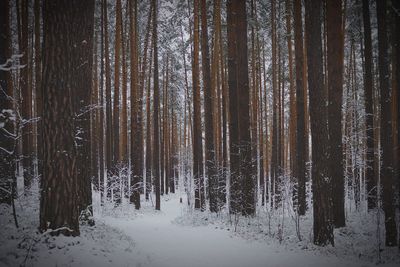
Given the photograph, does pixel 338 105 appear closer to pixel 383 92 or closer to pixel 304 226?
pixel 383 92

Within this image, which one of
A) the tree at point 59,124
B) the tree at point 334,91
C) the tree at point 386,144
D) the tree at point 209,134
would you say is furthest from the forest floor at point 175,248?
the tree at point 334,91

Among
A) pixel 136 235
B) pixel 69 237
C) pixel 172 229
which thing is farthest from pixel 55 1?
pixel 172 229

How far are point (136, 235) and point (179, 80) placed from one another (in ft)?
56.9

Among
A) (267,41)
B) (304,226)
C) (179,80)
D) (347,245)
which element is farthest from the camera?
(179,80)

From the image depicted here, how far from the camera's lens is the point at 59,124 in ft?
18.1

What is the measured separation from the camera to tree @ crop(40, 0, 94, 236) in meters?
5.43

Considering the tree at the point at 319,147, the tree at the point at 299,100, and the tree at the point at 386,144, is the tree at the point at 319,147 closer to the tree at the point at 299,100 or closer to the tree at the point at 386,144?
the tree at the point at 386,144

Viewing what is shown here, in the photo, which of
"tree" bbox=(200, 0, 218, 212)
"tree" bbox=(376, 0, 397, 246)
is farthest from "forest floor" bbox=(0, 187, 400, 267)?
"tree" bbox=(200, 0, 218, 212)

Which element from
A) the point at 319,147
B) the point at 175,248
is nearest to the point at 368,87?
the point at 319,147

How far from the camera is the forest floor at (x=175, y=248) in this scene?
16.2ft

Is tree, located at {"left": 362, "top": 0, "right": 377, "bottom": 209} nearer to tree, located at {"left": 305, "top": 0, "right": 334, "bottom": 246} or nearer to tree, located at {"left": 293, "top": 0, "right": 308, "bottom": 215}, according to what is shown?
tree, located at {"left": 293, "top": 0, "right": 308, "bottom": 215}

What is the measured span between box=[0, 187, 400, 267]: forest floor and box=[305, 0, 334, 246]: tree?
1.88 ft

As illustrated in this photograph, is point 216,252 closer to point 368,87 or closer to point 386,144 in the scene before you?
point 386,144

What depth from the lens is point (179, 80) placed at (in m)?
23.8
